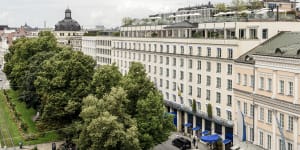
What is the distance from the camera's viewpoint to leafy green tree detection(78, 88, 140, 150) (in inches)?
1854

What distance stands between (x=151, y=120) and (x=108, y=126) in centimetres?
860

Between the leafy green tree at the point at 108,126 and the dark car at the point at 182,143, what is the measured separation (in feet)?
59.6

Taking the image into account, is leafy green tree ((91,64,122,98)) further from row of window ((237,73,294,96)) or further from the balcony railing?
row of window ((237,73,294,96))

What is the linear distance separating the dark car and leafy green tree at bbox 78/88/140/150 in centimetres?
1816

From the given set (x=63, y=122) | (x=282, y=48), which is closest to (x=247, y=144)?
(x=282, y=48)

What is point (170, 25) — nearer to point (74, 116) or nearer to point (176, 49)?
point (176, 49)

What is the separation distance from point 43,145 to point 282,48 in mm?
41174

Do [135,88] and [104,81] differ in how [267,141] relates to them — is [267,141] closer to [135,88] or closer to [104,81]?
[135,88]

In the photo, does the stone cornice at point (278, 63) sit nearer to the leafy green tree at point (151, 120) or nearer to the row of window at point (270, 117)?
the row of window at point (270, 117)

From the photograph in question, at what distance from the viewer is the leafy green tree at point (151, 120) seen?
177ft

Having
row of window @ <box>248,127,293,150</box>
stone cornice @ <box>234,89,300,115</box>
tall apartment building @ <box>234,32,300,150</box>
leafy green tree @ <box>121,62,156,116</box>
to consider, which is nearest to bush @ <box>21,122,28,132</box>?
leafy green tree @ <box>121,62,156,116</box>

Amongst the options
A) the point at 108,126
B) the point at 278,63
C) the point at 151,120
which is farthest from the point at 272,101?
the point at 108,126

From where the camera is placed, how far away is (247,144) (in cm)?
5466

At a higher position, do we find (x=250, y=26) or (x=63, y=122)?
(x=250, y=26)
